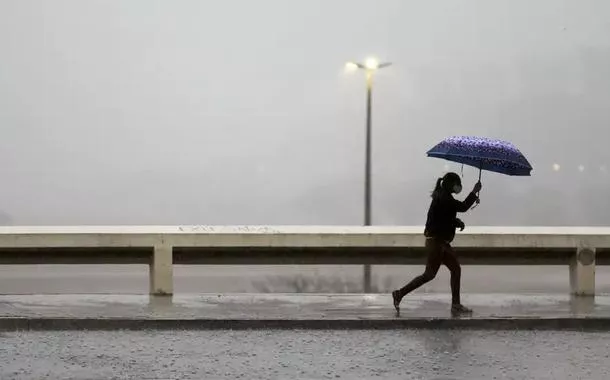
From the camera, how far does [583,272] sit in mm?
11312

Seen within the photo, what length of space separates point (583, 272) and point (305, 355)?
5.87 meters

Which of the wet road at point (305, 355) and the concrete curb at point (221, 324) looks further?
the concrete curb at point (221, 324)

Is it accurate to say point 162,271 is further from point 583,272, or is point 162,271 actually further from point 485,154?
point 583,272

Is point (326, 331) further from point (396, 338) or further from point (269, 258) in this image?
point (269, 258)

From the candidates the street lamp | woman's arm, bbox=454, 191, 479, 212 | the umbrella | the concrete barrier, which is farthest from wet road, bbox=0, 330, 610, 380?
the street lamp

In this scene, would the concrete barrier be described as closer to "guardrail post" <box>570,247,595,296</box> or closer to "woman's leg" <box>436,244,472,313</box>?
"guardrail post" <box>570,247,595,296</box>

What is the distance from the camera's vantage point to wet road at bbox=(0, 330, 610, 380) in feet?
20.5

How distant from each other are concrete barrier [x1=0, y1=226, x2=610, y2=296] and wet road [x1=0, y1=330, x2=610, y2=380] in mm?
2715

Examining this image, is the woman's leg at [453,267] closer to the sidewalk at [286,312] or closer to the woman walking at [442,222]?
the woman walking at [442,222]

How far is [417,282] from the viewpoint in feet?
30.8

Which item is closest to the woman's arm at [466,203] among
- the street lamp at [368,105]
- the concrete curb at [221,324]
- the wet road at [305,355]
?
the concrete curb at [221,324]

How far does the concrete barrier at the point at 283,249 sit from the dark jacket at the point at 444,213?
1775 mm

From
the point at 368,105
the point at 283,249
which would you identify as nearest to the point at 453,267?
the point at 283,249

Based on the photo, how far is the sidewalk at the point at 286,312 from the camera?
855 centimetres
